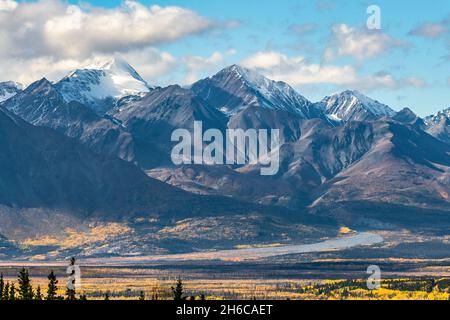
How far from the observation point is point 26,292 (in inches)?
7520
